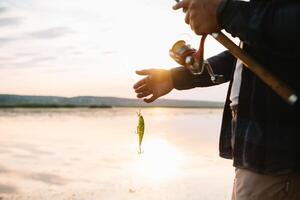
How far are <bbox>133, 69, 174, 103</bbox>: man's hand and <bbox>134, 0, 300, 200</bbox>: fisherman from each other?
891 millimetres

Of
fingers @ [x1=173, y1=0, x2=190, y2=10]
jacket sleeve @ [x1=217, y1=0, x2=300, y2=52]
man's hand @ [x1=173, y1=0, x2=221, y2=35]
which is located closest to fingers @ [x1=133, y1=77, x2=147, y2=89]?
fingers @ [x1=173, y1=0, x2=190, y2=10]

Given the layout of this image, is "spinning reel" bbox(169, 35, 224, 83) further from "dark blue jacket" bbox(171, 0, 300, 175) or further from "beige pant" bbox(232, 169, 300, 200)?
"beige pant" bbox(232, 169, 300, 200)

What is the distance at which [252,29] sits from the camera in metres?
2.34

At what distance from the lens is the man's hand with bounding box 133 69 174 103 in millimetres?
3510

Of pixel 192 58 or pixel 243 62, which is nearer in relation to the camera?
pixel 243 62

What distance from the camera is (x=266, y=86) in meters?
2.52

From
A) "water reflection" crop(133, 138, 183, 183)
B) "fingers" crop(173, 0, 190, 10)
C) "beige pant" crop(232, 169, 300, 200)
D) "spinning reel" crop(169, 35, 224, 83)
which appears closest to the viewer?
"beige pant" crop(232, 169, 300, 200)

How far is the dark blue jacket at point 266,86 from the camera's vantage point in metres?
2.28

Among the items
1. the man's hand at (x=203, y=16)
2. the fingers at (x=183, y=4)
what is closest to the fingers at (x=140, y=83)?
the fingers at (x=183, y=4)

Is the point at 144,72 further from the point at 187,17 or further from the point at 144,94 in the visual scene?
the point at 187,17

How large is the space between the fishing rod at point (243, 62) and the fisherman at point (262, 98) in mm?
79

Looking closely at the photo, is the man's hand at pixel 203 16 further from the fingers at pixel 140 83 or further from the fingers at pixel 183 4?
the fingers at pixel 140 83

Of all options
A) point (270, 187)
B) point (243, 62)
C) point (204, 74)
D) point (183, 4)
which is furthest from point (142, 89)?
point (270, 187)

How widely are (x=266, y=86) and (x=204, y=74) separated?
3.26 feet
